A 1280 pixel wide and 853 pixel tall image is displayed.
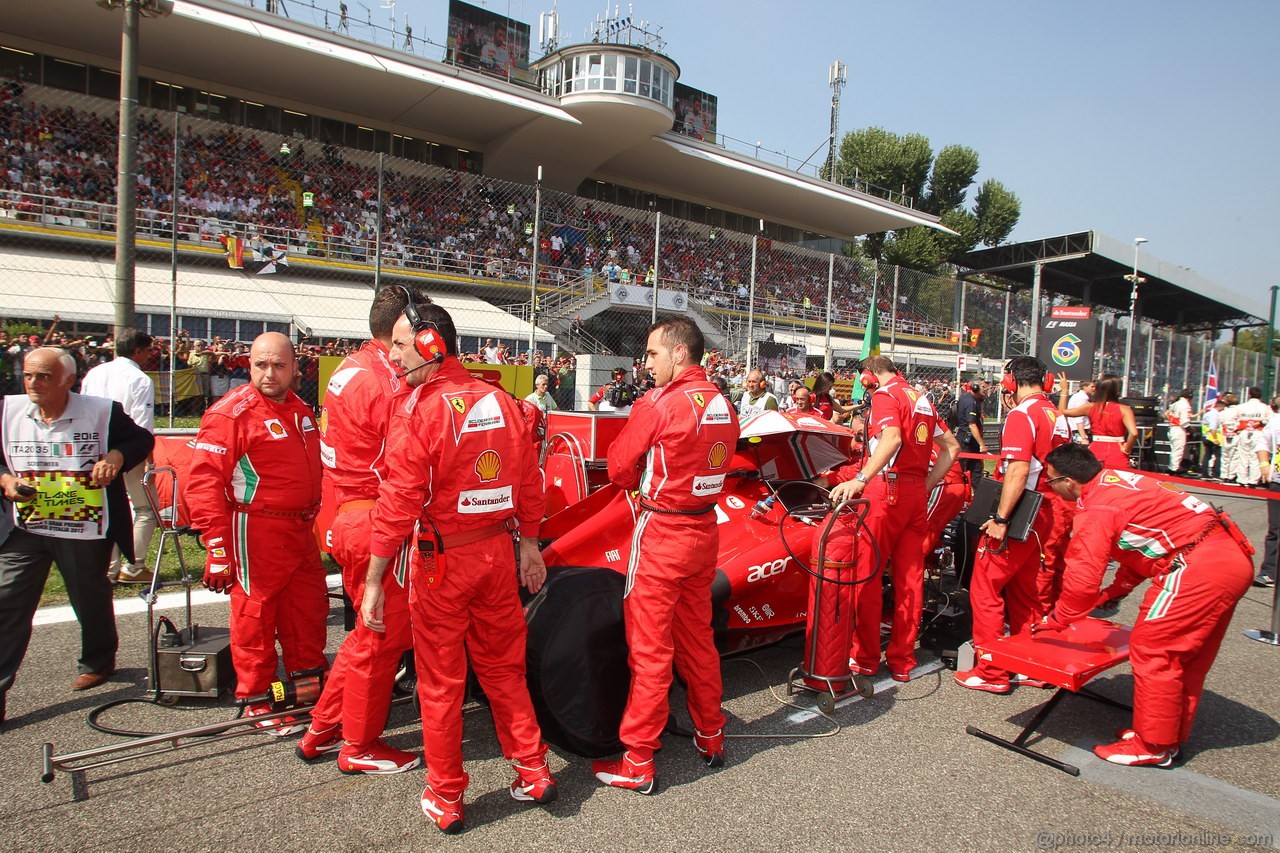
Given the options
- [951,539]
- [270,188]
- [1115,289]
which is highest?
[1115,289]

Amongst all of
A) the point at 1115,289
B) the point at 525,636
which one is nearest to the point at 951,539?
the point at 525,636

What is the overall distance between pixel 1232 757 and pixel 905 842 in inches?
84.9

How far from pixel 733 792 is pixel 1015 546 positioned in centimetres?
259

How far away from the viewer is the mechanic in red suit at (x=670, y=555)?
3.29 m

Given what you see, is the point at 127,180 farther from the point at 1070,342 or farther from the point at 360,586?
the point at 1070,342

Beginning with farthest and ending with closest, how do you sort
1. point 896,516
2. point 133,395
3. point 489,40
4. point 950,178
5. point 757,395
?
point 950,178 < point 489,40 < point 757,395 < point 133,395 < point 896,516

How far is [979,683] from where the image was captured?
455cm

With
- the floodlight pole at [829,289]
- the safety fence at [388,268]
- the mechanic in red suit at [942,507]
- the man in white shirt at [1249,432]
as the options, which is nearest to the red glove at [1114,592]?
the mechanic in red suit at [942,507]

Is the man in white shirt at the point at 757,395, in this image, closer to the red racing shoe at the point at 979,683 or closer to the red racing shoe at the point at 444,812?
the red racing shoe at the point at 979,683

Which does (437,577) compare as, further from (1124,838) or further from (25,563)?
(1124,838)

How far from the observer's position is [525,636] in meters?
3.16

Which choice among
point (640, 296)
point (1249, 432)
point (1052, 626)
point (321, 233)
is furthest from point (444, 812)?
point (1249, 432)

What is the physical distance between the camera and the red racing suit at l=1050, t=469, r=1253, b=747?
355 centimetres

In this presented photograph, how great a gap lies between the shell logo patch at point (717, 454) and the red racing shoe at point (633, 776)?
131 cm
